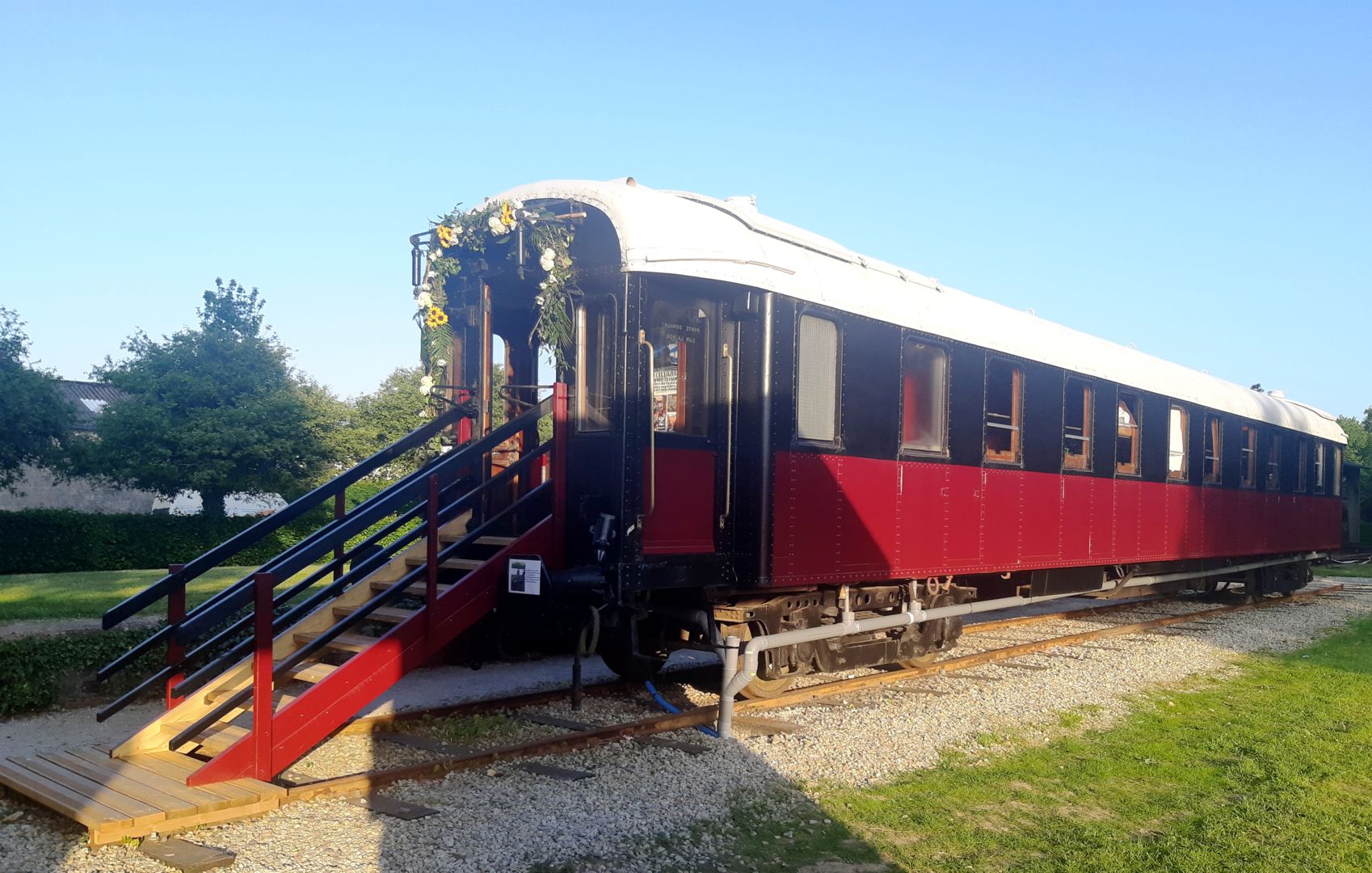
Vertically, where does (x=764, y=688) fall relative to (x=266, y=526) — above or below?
below

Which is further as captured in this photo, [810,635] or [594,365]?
[810,635]

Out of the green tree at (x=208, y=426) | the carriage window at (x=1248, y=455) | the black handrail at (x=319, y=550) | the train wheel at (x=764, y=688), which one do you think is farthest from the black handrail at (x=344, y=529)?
the green tree at (x=208, y=426)

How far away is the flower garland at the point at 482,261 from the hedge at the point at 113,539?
15206mm

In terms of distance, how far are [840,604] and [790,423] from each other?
1.74 meters

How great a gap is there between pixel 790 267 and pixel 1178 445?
28.1 feet

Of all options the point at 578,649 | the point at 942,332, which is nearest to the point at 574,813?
the point at 578,649

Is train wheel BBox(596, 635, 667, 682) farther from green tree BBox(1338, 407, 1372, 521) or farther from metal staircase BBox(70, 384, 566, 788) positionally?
green tree BBox(1338, 407, 1372, 521)

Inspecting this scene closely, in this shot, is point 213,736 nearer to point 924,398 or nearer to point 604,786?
point 604,786

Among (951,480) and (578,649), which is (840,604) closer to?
(951,480)

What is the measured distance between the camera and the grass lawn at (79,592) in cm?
1301

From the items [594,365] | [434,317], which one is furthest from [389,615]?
[434,317]

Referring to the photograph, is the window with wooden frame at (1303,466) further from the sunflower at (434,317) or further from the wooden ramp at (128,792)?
the wooden ramp at (128,792)

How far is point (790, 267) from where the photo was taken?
7.72m

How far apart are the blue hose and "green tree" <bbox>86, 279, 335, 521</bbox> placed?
2178cm
